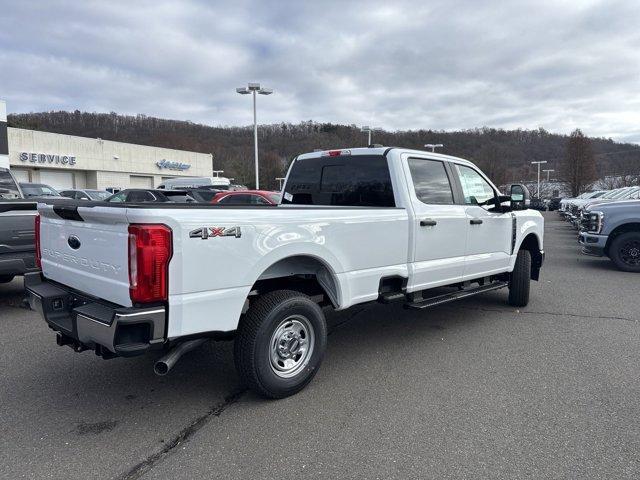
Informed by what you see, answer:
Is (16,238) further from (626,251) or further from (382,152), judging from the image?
(626,251)

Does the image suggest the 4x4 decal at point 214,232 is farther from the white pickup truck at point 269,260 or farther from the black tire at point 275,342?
the black tire at point 275,342

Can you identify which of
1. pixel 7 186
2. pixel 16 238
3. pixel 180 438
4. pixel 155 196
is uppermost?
pixel 7 186

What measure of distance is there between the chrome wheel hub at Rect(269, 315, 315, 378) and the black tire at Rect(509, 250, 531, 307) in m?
3.87

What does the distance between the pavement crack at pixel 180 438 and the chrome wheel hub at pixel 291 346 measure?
43cm

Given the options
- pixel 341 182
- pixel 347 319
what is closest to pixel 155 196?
pixel 347 319

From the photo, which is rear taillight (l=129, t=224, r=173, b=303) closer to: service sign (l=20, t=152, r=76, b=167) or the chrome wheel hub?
the chrome wheel hub

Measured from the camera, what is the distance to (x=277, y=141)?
2494 inches

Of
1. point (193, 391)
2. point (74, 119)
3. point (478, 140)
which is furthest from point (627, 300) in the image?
point (74, 119)

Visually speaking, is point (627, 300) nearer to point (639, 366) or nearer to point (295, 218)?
point (639, 366)

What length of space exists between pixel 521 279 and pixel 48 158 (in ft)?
139

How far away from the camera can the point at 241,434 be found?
323 cm

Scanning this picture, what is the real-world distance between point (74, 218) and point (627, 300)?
764cm

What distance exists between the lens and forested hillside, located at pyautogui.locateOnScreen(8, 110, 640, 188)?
6197 centimetres

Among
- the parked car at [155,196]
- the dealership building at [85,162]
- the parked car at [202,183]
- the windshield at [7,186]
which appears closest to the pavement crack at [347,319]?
the windshield at [7,186]
